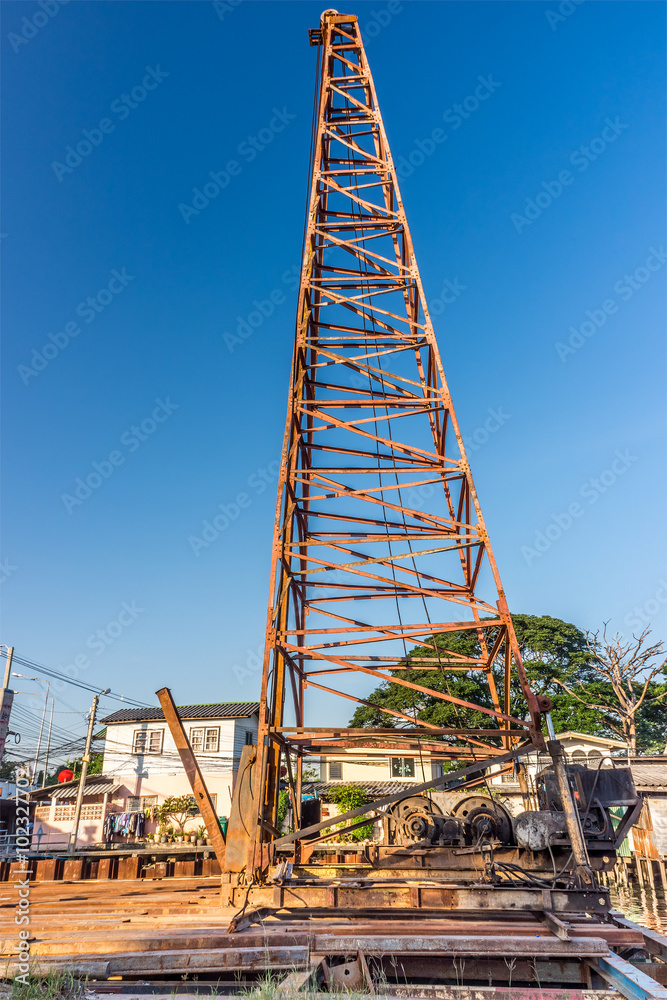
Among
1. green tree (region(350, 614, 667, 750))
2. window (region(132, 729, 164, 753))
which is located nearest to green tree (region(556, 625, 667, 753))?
green tree (region(350, 614, 667, 750))

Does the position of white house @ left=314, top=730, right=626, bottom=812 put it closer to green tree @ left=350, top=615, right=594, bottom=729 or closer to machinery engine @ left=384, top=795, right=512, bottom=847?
green tree @ left=350, top=615, right=594, bottom=729

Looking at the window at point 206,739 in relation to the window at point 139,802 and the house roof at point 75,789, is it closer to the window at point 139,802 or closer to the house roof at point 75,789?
the window at point 139,802

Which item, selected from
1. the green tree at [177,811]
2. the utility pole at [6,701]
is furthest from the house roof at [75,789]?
the utility pole at [6,701]

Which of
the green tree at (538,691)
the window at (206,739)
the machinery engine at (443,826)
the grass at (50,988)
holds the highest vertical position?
the green tree at (538,691)

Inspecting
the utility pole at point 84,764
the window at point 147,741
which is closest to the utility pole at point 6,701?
the utility pole at point 84,764

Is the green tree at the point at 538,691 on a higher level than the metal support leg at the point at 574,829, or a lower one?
higher

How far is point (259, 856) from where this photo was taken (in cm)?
790

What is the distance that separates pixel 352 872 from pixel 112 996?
14.5 ft

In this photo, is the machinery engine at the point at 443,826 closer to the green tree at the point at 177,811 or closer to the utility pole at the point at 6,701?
the utility pole at the point at 6,701

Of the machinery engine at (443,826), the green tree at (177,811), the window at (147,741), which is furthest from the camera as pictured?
the window at (147,741)

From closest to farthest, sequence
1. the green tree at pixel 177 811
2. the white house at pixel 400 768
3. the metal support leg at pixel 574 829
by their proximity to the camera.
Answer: the metal support leg at pixel 574 829 → the green tree at pixel 177 811 → the white house at pixel 400 768

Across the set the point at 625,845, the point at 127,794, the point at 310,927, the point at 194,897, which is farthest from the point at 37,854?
the point at 625,845

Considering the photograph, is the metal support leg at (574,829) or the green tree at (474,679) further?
the green tree at (474,679)

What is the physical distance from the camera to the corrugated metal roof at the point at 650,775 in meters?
22.6
